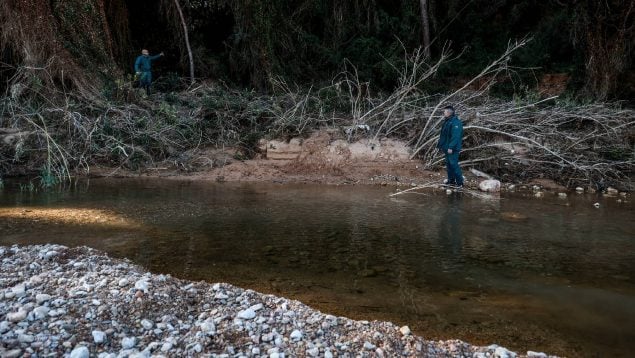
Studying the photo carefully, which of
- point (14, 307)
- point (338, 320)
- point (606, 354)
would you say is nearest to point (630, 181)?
point (606, 354)

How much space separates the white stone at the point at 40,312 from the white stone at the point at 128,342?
0.68 meters

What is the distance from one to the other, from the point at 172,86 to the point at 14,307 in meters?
12.6

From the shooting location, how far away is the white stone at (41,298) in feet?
12.2

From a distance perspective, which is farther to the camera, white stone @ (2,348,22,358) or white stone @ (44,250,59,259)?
white stone @ (44,250,59,259)

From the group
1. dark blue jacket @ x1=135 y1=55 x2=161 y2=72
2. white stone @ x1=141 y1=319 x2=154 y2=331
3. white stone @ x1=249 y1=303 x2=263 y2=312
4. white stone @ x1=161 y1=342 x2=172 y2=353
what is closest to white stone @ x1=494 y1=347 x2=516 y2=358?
white stone @ x1=249 y1=303 x2=263 y2=312

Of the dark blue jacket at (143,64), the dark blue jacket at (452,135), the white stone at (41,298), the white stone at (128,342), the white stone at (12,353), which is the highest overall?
the dark blue jacket at (143,64)

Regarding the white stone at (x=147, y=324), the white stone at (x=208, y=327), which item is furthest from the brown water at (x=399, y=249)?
the white stone at (x=147, y=324)

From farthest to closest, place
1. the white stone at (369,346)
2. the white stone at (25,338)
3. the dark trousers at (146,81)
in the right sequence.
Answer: the dark trousers at (146,81), the white stone at (369,346), the white stone at (25,338)

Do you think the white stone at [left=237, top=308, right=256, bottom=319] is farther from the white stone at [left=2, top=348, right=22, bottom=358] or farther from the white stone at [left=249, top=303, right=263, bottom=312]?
the white stone at [left=2, top=348, right=22, bottom=358]

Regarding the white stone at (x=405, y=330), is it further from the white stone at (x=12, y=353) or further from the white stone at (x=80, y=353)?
the white stone at (x=12, y=353)

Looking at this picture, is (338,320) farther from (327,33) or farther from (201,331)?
(327,33)

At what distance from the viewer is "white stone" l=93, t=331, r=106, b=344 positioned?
3.25 m

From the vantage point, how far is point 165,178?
35.4 ft

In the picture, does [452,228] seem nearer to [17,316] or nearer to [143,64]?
[17,316]
